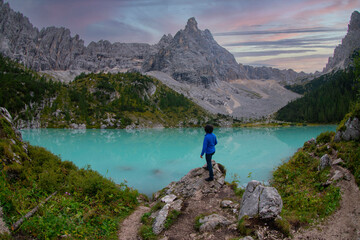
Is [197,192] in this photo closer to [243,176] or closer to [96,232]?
[96,232]

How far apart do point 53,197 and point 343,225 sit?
1293cm

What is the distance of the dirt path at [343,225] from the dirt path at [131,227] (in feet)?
21.7

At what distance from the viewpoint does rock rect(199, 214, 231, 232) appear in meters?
9.35

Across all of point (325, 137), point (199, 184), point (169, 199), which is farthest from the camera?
point (325, 137)

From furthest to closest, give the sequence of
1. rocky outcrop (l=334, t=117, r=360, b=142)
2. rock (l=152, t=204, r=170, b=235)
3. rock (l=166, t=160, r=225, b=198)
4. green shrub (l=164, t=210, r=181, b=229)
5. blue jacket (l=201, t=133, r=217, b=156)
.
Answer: rocky outcrop (l=334, t=117, r=360, b=142) < rock (l=166, t=160, r=225, b=198) < blue jacket (l=201, t=133, r=217, b=156) < green shrub (l=164, t=210, r=181, b=229) < rock (l=152, t=204, r=170, b=235)

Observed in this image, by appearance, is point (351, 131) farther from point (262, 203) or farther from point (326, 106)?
point (326, 106)

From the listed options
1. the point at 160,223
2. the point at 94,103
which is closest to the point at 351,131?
the point at 160,223

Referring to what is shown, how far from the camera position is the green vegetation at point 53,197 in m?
8.05

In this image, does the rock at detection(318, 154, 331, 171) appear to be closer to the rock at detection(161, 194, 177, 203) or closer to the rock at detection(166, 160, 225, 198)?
the rock at detection(166, 160, 225, 198)

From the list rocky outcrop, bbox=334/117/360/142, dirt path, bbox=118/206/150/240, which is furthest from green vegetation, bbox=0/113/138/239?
rocky outcrop, bbox=334/117/360/142

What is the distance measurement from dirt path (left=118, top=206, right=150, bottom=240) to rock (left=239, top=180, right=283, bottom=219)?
483 cm

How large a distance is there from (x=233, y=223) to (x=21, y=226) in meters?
7.86

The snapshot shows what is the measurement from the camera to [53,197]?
34.7 feet

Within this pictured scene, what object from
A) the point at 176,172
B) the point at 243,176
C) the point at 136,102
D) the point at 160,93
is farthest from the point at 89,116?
the point at 243,176
